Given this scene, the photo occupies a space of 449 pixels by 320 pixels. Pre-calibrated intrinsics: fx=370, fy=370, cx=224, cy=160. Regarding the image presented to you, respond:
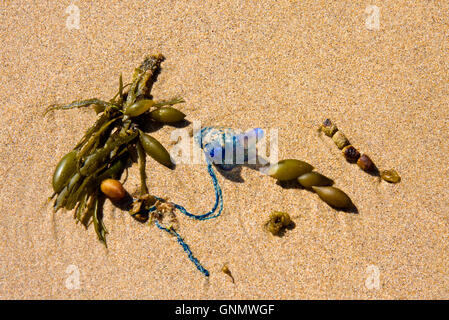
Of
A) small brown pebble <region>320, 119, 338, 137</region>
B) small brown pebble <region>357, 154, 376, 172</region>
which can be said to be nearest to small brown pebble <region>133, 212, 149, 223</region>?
small brown pebble <region>320, 119, 338, 137</region>

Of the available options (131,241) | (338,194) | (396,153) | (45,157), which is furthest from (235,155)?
(45,157)

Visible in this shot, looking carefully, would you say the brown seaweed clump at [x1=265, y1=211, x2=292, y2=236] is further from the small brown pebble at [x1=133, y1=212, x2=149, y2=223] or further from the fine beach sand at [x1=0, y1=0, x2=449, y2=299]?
the small brown pebble at [x1=133, y1=212, x2=149, y2=223]

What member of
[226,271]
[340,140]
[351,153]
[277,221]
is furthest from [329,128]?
[226,271]

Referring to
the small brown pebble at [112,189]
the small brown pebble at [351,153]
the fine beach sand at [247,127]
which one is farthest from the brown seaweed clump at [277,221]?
the small brown pebble at [112,189]

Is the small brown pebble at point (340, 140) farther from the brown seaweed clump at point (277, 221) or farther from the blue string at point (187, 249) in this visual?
the blue string at point (187, 249)

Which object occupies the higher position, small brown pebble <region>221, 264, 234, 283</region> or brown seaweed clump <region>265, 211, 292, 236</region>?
brown seaweed clump <region>265, 211, 292, 236</region>

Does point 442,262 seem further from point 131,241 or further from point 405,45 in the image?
point 131,241

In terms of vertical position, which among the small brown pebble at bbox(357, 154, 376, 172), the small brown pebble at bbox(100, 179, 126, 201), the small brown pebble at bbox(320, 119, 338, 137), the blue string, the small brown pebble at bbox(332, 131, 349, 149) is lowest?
the blue string
